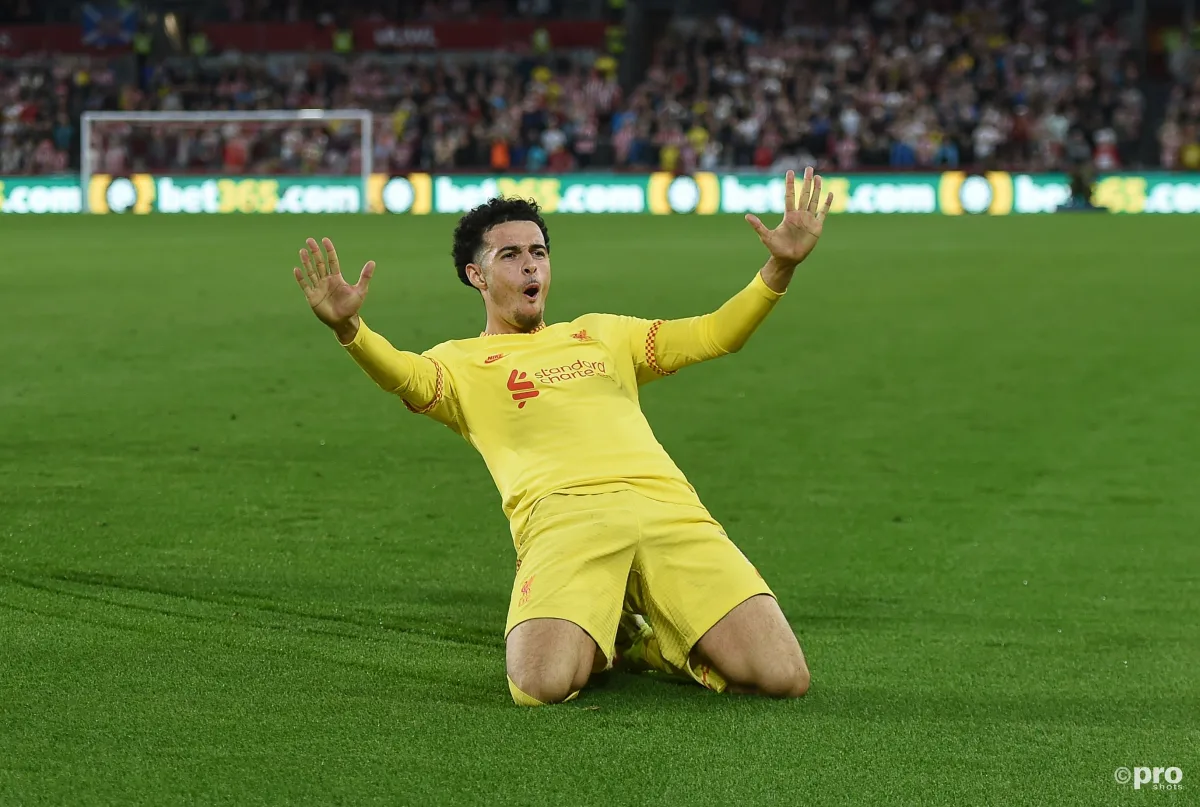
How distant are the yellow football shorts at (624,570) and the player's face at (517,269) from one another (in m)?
0.72

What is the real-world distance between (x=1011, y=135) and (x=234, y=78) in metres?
19.6

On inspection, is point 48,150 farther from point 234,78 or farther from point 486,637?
point 486,637

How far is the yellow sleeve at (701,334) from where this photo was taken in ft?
19.5

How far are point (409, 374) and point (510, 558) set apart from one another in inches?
85.6

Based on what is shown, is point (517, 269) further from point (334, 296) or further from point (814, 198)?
point (814, 198)

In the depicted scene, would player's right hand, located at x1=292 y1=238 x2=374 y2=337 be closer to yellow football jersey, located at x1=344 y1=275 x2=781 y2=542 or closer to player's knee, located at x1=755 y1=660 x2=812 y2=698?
yellow football jersey, located at x1=344 y1=275 x2=781 y2=542

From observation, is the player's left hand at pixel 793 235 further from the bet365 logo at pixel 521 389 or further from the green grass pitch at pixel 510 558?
the green grass pitch at pixel 510 558

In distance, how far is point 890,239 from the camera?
2514 centimetres

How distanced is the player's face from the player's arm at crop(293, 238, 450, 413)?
1.53 ft

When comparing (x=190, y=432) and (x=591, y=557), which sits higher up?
(x=591, y=557)

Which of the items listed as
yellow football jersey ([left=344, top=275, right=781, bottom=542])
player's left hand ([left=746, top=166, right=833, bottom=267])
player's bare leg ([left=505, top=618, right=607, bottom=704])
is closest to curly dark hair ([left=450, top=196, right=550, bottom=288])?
yellow football jersey ([left=344, top=275, right=781, bottom=542])

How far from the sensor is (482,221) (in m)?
6.15

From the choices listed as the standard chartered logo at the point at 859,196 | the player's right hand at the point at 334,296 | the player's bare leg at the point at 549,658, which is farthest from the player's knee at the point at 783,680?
the standard chartered logo at the point at 859,196

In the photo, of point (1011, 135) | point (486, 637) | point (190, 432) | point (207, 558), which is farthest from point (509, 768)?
point (1011, 135)
